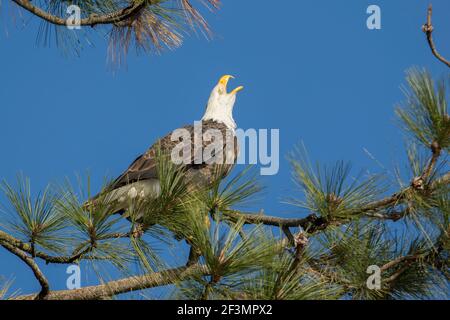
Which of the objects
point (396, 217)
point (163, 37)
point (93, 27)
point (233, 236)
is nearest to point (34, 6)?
point (93, 27)

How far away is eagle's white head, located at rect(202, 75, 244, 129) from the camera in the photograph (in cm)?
678

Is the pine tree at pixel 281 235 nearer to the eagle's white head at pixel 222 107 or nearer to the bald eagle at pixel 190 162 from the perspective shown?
the bald eagle at pixel 190 162

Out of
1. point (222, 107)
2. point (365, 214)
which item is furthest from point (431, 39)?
point (222, 107)

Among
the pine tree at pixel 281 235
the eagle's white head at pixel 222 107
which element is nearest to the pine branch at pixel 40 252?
the pine tree at pixel 281 235

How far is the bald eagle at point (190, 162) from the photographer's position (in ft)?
14.5

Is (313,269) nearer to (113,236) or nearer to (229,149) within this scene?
(113,236)

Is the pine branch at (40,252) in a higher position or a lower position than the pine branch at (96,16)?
lower

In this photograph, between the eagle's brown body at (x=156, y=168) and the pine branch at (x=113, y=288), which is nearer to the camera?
the pine branch at (x=113, y=288)

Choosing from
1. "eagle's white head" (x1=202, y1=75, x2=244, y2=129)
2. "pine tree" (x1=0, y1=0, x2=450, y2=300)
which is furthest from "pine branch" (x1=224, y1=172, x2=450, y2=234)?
"eagle's white head" (x1=202, y1=75, x2=244, y2=129)

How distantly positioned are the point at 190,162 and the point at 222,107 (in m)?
1.56

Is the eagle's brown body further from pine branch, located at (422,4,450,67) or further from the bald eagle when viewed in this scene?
pine branch, located at (422,4,450,67)

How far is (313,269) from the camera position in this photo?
3.97 metres

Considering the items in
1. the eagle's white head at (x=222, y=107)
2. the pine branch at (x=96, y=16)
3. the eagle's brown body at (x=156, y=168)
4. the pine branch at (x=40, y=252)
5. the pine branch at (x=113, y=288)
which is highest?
the pine branch at (x=96, y=16)

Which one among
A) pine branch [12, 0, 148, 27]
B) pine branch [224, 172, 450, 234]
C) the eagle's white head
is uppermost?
pine branch [12, 0, 148, 27]
